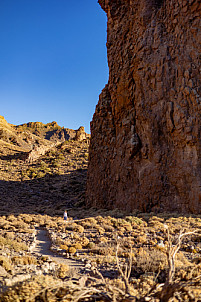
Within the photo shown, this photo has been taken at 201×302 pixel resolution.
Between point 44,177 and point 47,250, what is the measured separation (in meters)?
29.8

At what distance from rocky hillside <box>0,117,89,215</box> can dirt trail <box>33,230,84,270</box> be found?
365 inches

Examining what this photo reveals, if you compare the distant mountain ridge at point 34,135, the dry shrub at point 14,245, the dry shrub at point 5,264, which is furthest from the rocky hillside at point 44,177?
the dry shrub at point 5,264

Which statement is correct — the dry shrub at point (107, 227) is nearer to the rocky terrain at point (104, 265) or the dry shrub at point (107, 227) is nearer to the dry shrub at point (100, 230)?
the rocky terrain at point (104, 265)

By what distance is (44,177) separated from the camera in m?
38.1

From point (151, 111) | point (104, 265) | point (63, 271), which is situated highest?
point (151, 111)

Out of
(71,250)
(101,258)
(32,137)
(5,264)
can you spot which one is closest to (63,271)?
(5,264)

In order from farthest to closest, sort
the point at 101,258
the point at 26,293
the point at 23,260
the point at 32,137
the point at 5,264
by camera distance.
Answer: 1. the point at 32,137
2. the point at 101,258
3. the point at 23,260
4. the point at 5,264
5. the point at 26,293

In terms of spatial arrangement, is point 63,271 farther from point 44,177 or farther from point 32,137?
point 32,137

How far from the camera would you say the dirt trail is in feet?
23.9

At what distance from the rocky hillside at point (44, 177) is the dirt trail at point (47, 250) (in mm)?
9283

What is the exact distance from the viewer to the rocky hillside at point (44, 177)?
26980mm

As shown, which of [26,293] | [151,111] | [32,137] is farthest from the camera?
[32,137]

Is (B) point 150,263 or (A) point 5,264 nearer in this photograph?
(A) point 5,264

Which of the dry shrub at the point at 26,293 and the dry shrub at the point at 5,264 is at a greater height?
the dry shrub at the point at 26,293
